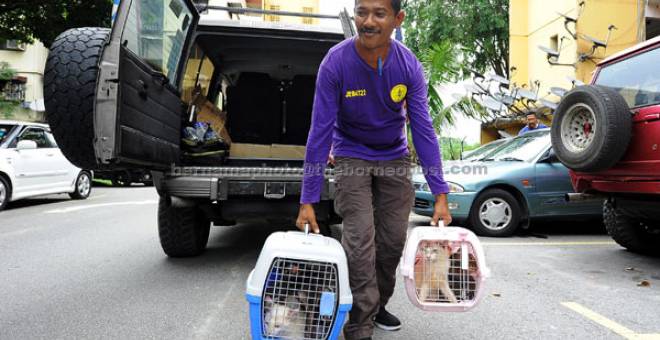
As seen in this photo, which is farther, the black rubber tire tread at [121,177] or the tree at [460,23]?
the tree at [460,23]

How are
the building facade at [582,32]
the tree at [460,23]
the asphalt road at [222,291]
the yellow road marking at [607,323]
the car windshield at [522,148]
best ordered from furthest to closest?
the tree at [460,23] → the building facade at [582,32] → the car windshield at [522,148] → the asphalt road at [222,291] → the yellow road marking at [607,323]

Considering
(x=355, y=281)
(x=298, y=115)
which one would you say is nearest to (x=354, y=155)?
(x=355, y=281)

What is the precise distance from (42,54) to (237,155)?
21.8 m

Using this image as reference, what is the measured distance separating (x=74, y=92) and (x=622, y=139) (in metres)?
4.22

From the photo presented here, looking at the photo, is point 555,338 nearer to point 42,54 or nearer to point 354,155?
point 354,155

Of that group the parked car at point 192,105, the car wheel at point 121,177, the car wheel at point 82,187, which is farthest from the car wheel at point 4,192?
the car wheel at point 121,177

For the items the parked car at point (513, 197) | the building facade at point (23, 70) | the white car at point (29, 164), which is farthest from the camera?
the building facade at point (23, 70)

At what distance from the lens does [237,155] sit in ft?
16.8

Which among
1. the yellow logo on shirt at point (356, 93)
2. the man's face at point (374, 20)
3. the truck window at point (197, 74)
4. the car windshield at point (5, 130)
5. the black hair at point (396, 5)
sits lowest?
the yellow logo on shirt at point (356, 93)

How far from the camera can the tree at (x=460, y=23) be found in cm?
1898

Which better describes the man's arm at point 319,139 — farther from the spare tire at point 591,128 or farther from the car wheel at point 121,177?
the spare tire at point 591,128

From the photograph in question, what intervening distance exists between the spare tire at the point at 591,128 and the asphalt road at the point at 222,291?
1028mm

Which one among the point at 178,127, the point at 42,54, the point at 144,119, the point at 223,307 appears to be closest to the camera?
the point at 223,307

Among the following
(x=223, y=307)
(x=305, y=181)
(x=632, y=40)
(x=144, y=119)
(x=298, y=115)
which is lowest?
(x=223, y=307)
